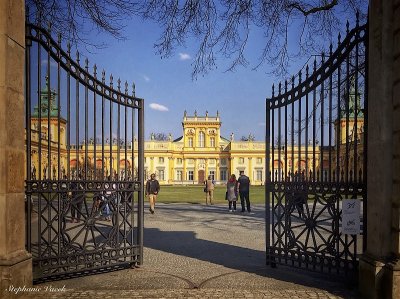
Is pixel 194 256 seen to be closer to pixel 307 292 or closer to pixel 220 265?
pixel 220 265

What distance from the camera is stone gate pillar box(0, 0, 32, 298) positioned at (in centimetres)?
425

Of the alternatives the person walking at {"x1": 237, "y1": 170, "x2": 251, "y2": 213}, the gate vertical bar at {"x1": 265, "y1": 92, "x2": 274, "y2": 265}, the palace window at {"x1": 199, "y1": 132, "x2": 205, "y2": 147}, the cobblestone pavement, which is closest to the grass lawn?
the person walking at {"x1": 237, "y1": 170, "x2": 251, "y2": 213}

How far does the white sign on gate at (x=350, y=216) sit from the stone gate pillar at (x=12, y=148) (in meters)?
3.88

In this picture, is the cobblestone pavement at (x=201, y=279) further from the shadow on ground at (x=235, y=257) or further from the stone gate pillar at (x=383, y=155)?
the stone gate pillar at (x=383, y=155)

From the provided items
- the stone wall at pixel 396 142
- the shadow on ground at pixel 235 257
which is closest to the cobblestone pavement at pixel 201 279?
the shadow on ground at pixel 235 257

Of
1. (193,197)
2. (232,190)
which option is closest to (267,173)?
(232,190)

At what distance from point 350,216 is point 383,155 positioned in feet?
3.66

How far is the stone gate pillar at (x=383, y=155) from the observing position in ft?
14.1

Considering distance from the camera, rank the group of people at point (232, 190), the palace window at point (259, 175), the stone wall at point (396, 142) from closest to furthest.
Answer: the stone wall at point (396, 142) → the group of people at point (232, 190) → the palace window at point (259, 175)

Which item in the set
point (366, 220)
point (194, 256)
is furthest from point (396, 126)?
Answer: point (194, 256)

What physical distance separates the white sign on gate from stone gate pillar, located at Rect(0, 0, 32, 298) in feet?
12.7

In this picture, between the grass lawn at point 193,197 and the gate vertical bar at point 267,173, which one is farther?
the grass lawn at point 193,197

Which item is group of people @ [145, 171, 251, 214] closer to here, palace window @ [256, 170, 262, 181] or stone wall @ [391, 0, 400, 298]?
stone wall @ [391, 0, 400, 298]

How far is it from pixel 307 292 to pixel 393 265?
112cm
